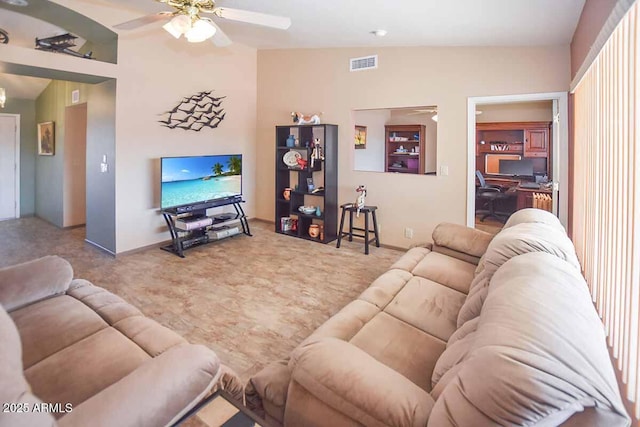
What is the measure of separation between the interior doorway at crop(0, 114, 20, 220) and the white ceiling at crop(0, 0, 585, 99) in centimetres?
258

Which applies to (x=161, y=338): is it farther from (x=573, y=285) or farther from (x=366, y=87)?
(x=366, y=87)

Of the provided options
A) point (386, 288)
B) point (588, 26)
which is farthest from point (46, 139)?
point (588, 26)

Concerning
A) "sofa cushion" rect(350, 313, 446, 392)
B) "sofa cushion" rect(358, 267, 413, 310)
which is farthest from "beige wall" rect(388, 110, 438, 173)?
"sofa cushion" rect(350, 313, 446, 392)

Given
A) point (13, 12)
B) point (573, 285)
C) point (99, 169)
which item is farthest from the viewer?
point (99, 169)

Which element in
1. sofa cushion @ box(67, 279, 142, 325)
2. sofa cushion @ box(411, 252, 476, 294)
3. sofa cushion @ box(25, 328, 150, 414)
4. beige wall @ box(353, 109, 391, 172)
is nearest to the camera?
sofa cushion @ box(25, 328, 150, 414)

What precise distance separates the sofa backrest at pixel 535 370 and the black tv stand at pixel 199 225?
14.0 ft

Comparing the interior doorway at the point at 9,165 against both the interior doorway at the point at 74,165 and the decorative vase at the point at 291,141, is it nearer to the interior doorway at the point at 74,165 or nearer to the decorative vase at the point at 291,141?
the interior doorway at the point at 74,165

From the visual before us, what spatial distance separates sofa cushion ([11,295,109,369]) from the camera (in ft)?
5.50

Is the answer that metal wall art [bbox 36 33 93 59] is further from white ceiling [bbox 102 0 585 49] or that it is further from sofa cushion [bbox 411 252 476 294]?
sofa cushion [bbox 411 252 476 294]

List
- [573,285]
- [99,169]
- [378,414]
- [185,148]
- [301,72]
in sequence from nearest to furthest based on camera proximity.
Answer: [378,414]
[573,285]
[99,169]
[185,148]
[301,72]

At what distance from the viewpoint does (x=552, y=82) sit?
3.85 meters

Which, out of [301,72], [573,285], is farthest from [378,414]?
[301,72]

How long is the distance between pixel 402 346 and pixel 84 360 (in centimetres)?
146

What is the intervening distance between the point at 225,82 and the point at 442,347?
5.25m
